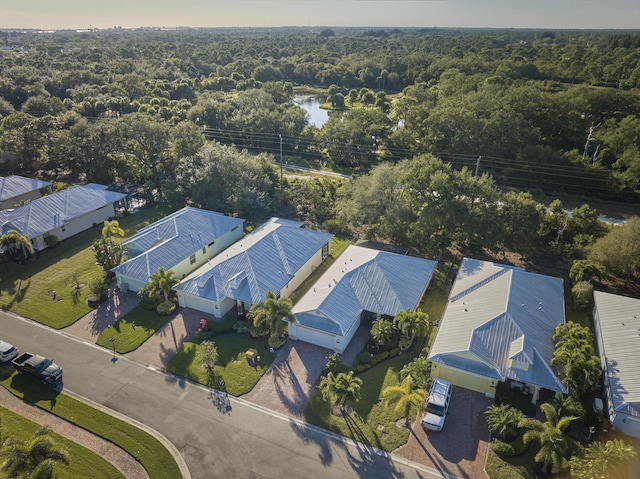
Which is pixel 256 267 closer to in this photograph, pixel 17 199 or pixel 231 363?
pixel 231 363

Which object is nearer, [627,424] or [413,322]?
[627,424]

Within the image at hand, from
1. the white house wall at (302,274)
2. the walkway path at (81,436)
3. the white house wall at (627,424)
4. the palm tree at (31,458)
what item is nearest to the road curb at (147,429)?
the walkway path at (81,436)

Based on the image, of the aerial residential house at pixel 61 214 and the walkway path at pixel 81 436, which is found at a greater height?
the aerial residential house at pixel 61 214

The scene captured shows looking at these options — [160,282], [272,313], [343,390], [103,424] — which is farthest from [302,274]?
[103,424]

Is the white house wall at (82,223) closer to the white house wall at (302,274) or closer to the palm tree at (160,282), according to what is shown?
the palm tree at (160,282)

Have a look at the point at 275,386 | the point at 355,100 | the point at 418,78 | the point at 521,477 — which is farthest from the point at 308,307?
the point at 418,78

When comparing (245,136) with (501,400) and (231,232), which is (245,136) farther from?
(501,400)

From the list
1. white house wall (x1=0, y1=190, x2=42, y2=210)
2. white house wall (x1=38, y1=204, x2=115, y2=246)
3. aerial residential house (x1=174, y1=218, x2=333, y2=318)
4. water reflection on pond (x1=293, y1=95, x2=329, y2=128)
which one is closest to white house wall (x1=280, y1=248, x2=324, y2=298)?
aerial residential house (x1=174, y1=218, x2=333, y2=318)
